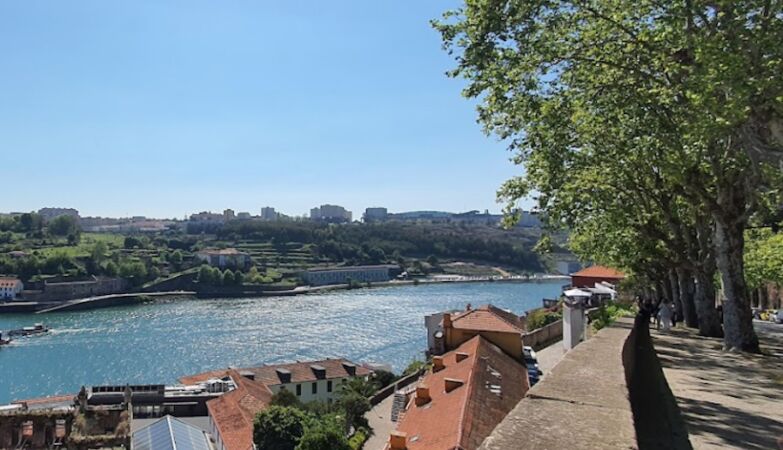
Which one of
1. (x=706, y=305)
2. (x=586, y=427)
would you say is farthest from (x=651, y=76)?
(x=586, y=427)

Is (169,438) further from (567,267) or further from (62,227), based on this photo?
(62,227)

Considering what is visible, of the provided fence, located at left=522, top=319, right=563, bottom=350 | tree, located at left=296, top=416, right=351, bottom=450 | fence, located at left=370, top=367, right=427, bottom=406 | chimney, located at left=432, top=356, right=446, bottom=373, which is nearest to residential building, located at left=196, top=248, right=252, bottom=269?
fence, located at left=370, top=367, right=427, bottom=406

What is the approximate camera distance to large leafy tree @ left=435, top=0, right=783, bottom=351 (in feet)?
22.6

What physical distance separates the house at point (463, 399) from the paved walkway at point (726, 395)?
12.7 feet

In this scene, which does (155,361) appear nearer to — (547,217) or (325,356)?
(325,356)

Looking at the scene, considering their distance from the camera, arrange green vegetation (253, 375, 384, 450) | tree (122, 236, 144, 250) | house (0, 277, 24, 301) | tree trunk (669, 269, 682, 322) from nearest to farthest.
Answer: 1. tree trunk (669, 269, 682, 322)
2. green vegetation (253, 375, 384, 450)
3. house (0, 277, 24, 301)
4. tree (122, 236, 144, 250)

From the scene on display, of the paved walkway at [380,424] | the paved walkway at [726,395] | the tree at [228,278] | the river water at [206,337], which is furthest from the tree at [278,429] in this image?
the tree at [228,278]

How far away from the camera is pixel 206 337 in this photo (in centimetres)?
6106

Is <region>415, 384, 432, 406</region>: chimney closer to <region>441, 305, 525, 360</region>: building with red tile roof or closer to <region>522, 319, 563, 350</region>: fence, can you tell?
<region>441, 305, 525, 360</region>: building with red tile roof

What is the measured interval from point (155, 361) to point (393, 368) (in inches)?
851

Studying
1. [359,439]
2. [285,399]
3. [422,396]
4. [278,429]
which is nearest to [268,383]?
[285,399]

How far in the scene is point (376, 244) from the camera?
149 metres

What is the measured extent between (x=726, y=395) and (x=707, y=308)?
23.3 ft

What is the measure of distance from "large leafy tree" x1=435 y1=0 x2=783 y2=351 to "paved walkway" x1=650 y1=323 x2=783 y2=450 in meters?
1.57
